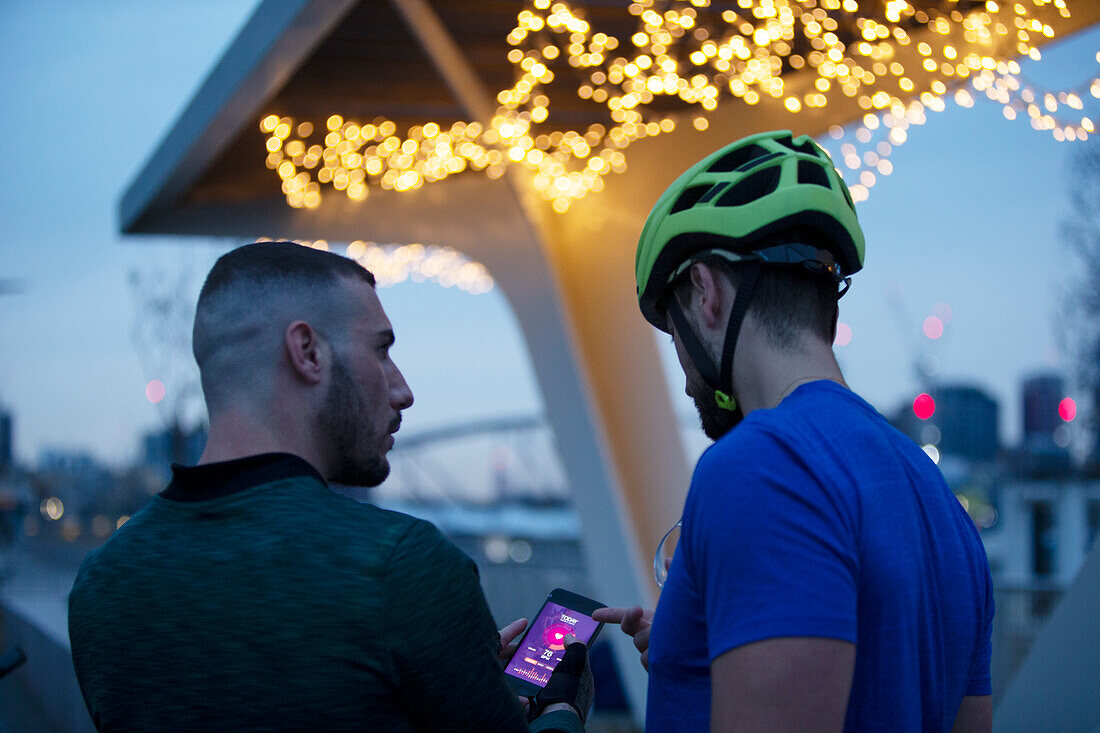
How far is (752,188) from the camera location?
1566 mm

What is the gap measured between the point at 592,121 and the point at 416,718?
7.01 meters

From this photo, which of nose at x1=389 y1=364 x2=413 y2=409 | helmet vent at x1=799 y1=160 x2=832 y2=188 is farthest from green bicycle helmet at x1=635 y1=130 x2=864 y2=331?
nose at x1=389 y1=364 x2=413 y2=409

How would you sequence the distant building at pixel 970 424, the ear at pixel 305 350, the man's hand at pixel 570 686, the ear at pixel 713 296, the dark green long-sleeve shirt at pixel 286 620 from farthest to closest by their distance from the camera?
the distant building at pixel 970 424 → the man's hand at pixel 570 686 → the ear at pixel 305 350 → the ear at pixel 713 296 → the dark green long-sleeve shirt at pixel 286 620

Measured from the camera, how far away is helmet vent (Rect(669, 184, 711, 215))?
5.36 ft

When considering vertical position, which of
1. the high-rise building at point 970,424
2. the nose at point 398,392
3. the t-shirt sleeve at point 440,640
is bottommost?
the high-rise building at point 970,424

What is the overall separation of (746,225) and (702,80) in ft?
17.4

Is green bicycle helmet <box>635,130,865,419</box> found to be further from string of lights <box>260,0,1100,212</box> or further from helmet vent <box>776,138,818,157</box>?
string of lights <box>260,0,1100,212</box>

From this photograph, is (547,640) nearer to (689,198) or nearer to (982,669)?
(982,669)

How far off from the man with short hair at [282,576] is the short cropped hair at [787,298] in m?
0.62

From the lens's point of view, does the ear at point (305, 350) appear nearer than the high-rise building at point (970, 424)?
Yes

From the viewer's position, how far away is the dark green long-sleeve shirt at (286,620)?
1.43 meters

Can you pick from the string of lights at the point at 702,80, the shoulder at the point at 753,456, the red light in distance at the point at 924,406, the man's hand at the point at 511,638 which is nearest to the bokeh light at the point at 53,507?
the string of lights at the point at 702,80

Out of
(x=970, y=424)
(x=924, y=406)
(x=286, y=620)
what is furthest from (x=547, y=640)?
(x=970, y=424)

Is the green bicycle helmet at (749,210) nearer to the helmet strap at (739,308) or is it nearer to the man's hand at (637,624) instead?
the helmet strap at (739,308)
